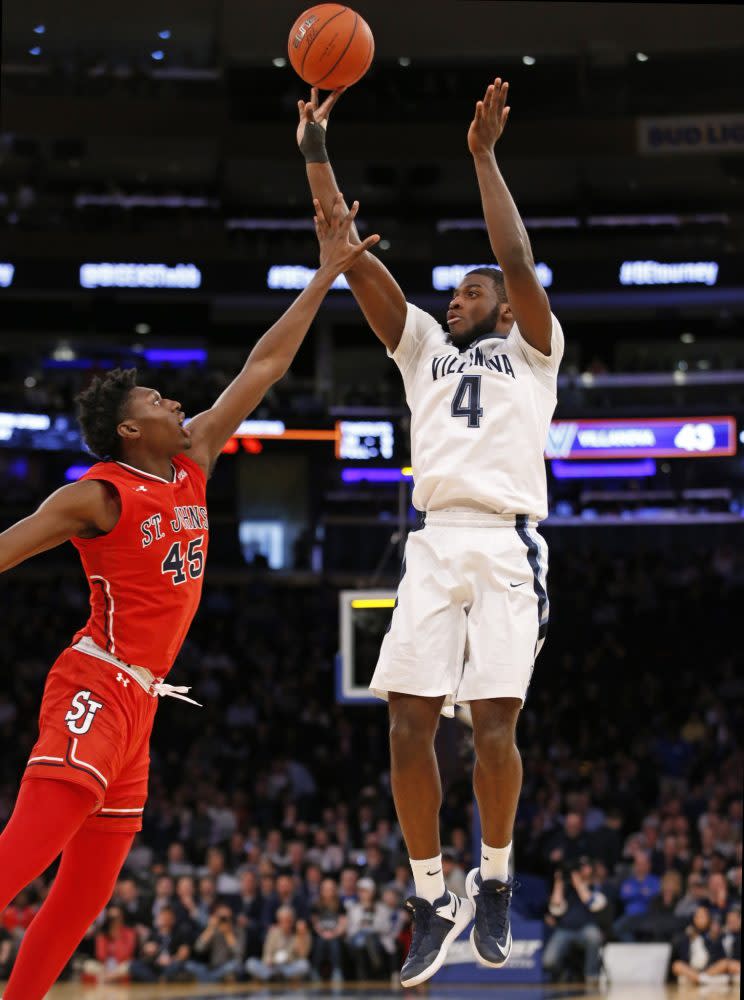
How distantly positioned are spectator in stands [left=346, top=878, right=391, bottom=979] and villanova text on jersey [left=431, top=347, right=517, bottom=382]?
35.0ft

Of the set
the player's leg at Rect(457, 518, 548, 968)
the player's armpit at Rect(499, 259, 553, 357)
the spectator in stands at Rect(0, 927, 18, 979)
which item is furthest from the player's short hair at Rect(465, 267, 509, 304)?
the spectator in stands at Rect(0, 927, 18, 979)

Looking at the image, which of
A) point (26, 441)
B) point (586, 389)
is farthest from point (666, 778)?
point (26, 441)

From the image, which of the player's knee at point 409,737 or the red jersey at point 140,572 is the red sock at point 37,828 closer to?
the red jersey at point 140,572

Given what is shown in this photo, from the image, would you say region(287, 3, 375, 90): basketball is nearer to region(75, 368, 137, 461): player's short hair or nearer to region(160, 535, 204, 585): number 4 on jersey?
region(75, 368, 137, 461): player's short hair

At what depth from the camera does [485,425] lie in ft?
17.6

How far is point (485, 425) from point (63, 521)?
5.17ft

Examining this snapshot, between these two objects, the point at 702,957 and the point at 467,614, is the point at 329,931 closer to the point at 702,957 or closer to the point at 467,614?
the point at 702,957

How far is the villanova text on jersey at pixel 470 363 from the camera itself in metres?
5.47

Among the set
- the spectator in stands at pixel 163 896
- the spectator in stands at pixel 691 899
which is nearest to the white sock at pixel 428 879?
the spectator in stands at pixel 691 899

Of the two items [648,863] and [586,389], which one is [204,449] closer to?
[648,863]

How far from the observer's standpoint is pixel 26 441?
73.8ft

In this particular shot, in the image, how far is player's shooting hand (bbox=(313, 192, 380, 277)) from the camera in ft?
18.3

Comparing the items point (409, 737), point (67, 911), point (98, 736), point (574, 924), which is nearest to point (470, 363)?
point (409, 737)

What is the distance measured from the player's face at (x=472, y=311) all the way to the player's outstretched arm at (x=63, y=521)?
5.02 ft
